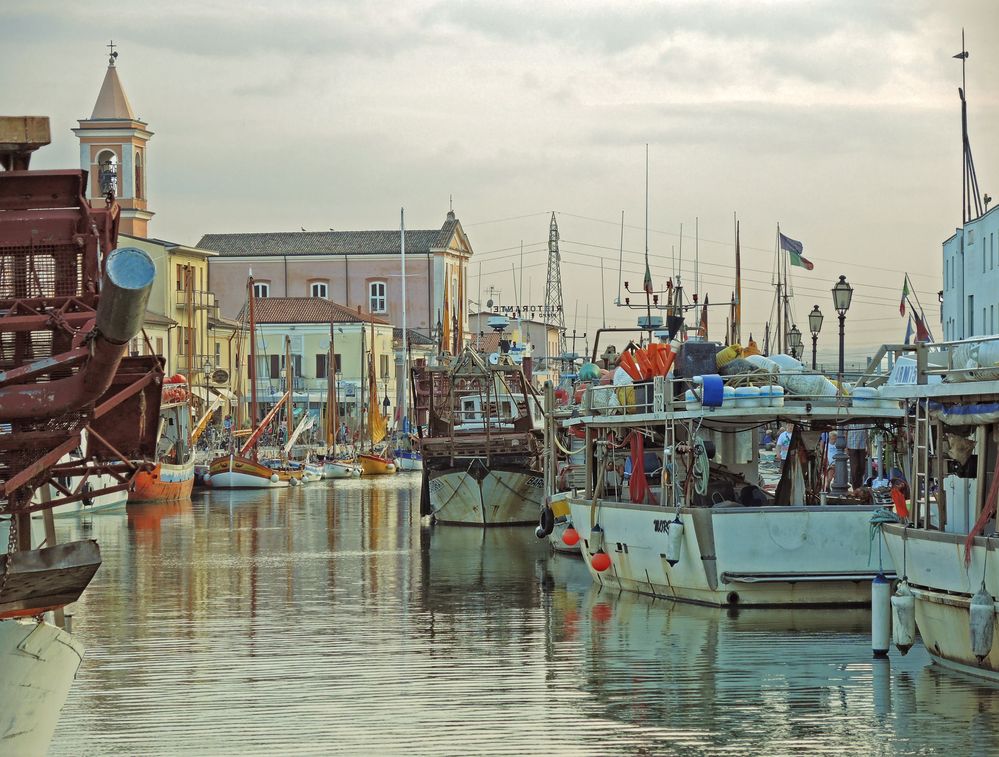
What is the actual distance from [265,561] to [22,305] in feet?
84.6

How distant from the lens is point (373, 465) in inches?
3565

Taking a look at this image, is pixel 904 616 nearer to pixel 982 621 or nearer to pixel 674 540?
pixel 982 621

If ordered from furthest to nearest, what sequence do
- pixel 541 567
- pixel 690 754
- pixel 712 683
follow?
1. pixel 541 567
2. pixel 712 683
3. pixel 690 754

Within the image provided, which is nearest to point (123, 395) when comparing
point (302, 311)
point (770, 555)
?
point (770, 555)

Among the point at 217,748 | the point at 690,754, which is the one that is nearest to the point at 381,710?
the point at 217,748

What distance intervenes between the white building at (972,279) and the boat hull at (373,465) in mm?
34353

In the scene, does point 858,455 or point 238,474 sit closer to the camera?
point 858,455

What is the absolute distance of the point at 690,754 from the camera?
15.6 meters

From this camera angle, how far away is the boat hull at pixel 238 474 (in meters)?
75.8

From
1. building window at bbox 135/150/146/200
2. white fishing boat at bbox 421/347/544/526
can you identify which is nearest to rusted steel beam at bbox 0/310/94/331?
white fishing boat at bbox 421/347/544/526

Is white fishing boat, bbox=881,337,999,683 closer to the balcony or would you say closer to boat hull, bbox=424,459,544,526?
boat hull, bbox=424,459,544,526

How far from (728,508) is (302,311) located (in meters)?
94.9

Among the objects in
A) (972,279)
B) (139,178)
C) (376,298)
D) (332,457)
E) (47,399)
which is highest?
(139,178)

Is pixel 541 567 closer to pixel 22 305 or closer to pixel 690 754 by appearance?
pixel 690 754
